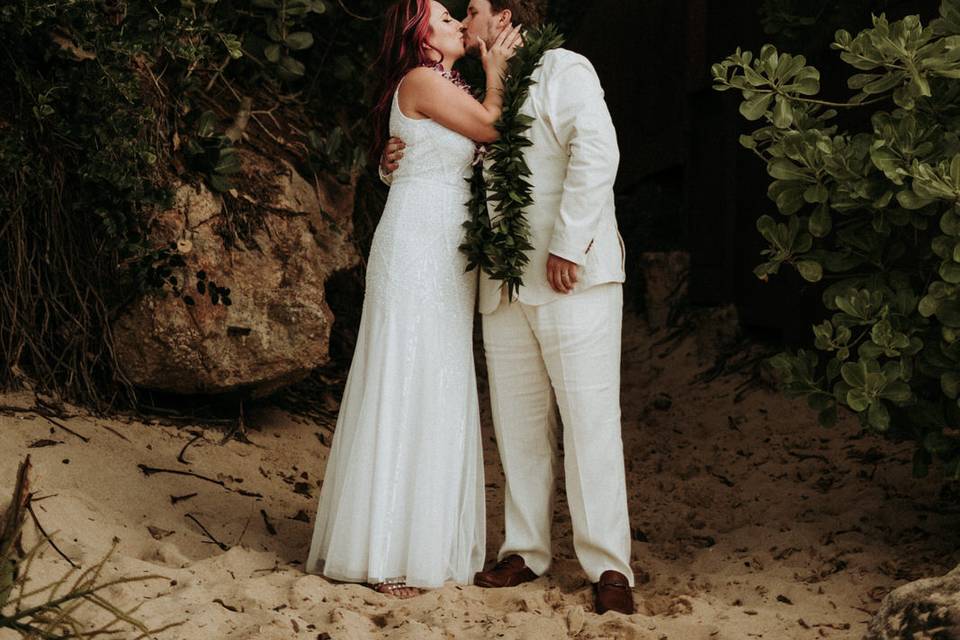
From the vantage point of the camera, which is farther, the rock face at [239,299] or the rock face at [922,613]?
the rock face at [239,299]

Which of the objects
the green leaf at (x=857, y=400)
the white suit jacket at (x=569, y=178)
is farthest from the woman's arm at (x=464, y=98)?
the green leaf at (x=857, y=400)

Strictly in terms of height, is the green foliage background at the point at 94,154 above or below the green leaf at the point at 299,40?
below

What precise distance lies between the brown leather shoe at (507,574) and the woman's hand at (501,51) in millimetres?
1791

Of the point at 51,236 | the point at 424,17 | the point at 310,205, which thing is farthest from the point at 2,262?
the point at 424,17

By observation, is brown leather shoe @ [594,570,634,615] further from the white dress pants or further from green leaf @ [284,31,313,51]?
green leaf @ [284,31,313,51]

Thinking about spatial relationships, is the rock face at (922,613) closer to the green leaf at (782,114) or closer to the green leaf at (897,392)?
the green leaf at (897,392)

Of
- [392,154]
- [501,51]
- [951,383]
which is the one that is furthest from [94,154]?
[951,383]

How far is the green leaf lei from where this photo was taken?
3.83 meters

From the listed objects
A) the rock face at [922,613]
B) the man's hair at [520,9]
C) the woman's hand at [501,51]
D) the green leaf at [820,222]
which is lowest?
the rock face at [922,613]

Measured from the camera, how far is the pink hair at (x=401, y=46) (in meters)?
4.03

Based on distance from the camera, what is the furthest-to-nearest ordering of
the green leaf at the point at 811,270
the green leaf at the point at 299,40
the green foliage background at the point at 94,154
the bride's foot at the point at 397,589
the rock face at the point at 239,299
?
1. the green leaf at the point at 299,40
2. the rock face at the point at 239,299
3. the green foliage background at the point at 94,154
4. the green leaf at the point at 811,270
5. the bride's foot at the point at 397,589

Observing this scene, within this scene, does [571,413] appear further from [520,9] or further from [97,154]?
[97,154]

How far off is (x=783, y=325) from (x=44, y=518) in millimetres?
4293

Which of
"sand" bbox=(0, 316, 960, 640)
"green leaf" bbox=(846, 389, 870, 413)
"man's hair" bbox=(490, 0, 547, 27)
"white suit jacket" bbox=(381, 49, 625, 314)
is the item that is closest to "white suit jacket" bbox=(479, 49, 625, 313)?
"white suit jacket" bbox=(381, 49, 625, 314)
